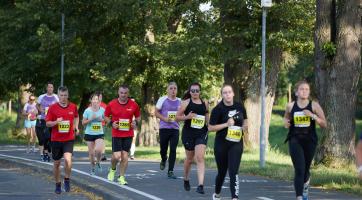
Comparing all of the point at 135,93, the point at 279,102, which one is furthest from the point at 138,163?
the point at 279,102

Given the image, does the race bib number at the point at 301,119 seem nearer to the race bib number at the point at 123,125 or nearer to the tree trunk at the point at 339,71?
the race bib number at the point at 123,125

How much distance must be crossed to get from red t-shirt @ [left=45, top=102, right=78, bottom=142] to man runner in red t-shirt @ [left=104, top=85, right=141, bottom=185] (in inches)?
28.1

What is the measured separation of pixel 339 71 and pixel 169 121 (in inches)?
159

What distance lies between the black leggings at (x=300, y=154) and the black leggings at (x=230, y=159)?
737 millimetres

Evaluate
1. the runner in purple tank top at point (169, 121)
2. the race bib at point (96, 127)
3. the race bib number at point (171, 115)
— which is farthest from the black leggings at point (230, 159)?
the race bib at point (96, 127)

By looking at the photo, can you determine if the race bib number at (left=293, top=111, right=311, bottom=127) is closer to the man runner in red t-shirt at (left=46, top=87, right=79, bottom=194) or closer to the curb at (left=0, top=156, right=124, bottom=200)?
the curb at (left=0, top=156, right=124, bottom=200)

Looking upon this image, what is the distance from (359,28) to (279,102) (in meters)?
96.0

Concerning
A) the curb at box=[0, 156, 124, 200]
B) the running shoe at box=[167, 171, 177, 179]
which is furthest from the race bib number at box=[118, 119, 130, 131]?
the running shoe at box=[167, 171, 177, 179]

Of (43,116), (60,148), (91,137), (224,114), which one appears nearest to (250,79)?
(43,116)

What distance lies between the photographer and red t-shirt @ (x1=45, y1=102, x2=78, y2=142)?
14.4m

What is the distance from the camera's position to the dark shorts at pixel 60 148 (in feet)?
47.8

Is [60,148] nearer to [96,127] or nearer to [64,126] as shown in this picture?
[64,126]

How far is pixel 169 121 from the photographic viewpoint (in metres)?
16.0

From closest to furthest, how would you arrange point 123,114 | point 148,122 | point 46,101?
point 123,114
point 46,101
point 148,122
